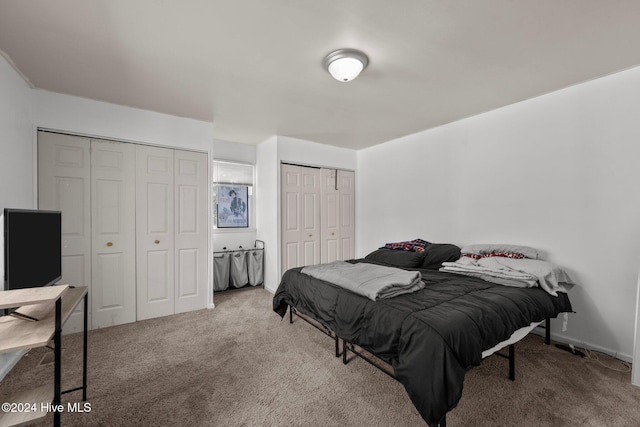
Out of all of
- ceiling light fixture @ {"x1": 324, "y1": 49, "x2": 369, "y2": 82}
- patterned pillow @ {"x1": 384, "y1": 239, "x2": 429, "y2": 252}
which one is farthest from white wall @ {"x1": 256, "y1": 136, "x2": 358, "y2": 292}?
ceiling light fixture @ {"x1": 324, "y1": 49, "x2": 369, "y2": 82}

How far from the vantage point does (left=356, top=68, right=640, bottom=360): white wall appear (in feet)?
7.95

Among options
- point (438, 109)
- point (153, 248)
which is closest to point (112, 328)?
point (153, 248)

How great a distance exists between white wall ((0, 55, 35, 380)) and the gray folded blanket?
2.65 meters

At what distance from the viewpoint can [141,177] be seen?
10.9 feet

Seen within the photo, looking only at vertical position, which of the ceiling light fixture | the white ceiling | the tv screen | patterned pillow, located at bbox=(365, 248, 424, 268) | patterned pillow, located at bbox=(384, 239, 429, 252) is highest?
the white ceiling

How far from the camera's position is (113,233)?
10.4 feet

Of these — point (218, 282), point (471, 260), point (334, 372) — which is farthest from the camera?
point (218, 282)

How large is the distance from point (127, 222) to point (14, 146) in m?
1.16

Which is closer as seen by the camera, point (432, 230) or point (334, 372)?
point (334, 372)

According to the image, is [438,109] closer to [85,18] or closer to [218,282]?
[85,18]

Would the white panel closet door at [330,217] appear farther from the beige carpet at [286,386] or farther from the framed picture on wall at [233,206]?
the beige carpet at [286,386]

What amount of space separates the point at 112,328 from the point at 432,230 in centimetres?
419

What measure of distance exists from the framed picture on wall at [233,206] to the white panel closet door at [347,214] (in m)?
1.71

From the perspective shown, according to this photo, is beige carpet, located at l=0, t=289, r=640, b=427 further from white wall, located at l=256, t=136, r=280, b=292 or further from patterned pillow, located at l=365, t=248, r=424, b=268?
white wall, located at l=256, t=136, r=280, b=292
